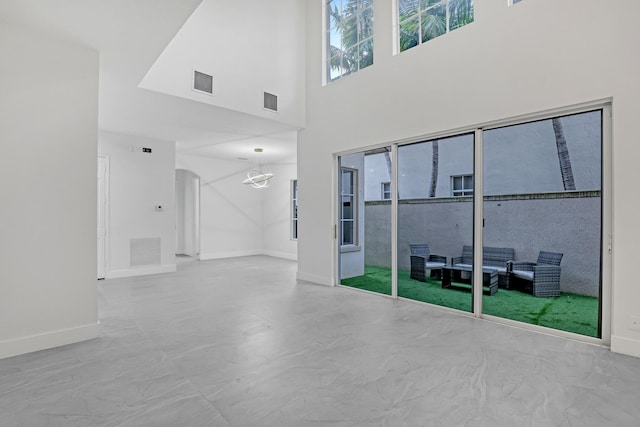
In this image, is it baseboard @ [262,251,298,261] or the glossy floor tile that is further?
baseboard @ [262,251,298,261]

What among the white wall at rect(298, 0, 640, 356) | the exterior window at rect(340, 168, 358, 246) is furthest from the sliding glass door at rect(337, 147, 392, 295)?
the white wall at rect(298, 0, 640, 356)

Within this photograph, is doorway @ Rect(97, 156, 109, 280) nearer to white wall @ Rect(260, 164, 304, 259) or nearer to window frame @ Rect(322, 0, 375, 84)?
white wall @ Rect(260, 164, 304, 259)

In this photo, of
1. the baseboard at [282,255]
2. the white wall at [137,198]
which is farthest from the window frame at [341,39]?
the baseboard at [282,255]

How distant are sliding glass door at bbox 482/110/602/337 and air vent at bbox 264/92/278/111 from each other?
323cm

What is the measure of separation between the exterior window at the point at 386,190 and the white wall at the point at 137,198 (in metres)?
4.54

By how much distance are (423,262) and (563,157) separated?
79.4 inches

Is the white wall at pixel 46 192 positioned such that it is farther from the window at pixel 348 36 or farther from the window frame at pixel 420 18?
the window frame at pixel 420 18

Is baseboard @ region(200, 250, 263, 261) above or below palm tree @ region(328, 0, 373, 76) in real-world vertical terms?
below

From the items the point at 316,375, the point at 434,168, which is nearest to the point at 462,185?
the point at 434,168

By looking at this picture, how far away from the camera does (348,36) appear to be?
17.8ft

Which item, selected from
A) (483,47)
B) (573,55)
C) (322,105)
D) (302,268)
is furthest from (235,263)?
(573,55)

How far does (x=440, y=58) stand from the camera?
13.4 ft

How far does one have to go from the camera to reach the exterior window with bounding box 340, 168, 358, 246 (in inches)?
217

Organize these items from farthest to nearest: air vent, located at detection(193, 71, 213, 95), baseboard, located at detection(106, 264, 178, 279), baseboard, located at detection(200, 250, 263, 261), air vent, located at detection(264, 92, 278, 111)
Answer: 1. baseboard, located at detection(200, 250, 263, 261)
2. baseboard, located at detection(106, 264, 178, 279)
3. air vent, located at detection(264, 92, 278, 111)
4. air vent, located at detection(193, 71, 213, 95)
